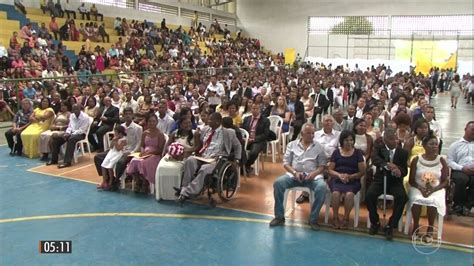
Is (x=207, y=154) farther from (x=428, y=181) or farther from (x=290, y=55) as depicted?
(x=290, y=55)

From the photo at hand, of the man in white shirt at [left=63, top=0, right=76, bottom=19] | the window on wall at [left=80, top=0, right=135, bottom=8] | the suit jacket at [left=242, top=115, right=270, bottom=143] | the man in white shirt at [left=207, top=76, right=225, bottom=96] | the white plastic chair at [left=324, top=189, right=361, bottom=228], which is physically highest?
the window on wall at [left=80, top=0, right=135, bottom=8]

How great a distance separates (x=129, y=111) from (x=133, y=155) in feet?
2.37

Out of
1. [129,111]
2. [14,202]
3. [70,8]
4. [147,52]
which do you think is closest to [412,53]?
[147,52]

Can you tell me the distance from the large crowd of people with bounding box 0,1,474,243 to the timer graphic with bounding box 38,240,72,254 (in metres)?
1.55

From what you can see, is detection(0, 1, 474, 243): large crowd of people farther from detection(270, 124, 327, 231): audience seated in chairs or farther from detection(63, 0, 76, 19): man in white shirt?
detection(63, 0, 76, 19): man in white shirt

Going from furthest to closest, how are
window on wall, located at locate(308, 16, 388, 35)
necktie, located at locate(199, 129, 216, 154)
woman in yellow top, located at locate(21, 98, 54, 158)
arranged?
window on wall, located at locate(308, 16, 388, 35), woman in yellow top, located at locate(21, 98, 54, 158), necktie, located at locate(199, 129, 216, 154)

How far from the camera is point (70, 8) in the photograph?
742 inches

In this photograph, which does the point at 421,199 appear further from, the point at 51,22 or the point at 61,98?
the point at 51,22

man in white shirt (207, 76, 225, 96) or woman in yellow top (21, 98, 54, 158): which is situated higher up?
man in white shirt (207, 76, 225, 96)

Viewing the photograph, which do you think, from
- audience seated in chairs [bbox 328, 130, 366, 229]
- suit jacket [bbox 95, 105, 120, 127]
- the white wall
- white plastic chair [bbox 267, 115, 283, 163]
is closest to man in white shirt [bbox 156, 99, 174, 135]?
suit jacket [bbox 95, 105, 120, 127]

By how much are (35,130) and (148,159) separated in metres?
3.29

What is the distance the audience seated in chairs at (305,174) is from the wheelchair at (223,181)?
2.58 feet

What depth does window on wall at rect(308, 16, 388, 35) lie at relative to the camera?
29406 millimetres

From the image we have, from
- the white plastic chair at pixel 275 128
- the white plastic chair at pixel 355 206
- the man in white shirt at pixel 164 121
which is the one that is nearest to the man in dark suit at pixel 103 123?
the man in white shirt at pixel 164 121
